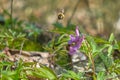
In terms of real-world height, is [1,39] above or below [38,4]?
below

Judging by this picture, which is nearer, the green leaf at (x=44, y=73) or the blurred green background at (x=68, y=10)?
the green leaf at (x=44, y=73)

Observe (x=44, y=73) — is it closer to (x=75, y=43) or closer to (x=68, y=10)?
(x=75, y=43)

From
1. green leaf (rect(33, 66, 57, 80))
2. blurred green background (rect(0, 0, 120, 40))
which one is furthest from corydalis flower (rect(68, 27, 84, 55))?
blurred green background (rect(0, 0, 120, 40))

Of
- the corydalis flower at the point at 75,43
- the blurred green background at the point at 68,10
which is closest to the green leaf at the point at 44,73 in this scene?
the corydalis flower at the point at 75,43

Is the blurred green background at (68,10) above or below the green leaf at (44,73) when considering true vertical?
above

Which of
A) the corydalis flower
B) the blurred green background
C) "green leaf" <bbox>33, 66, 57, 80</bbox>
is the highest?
the blurred green background

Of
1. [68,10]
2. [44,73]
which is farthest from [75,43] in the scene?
Result: [68,10]

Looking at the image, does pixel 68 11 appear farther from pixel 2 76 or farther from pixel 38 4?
pixel 2 76

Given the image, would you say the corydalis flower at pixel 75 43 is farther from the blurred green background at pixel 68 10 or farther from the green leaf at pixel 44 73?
the blurred green background at pixel 68 10

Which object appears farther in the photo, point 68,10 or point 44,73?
point 68,10

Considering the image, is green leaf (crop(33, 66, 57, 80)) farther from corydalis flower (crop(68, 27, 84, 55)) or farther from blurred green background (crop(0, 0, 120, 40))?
blurred green background (crop(0, 0, 120, 40))

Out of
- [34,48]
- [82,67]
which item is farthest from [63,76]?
[34,48]
